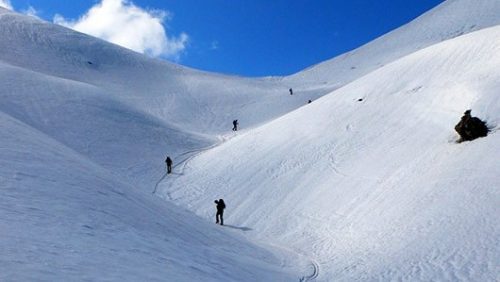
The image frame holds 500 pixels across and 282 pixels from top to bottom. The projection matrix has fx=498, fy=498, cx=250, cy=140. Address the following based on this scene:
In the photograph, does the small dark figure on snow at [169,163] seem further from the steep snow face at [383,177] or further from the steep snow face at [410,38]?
the steep snow face at [410,38]

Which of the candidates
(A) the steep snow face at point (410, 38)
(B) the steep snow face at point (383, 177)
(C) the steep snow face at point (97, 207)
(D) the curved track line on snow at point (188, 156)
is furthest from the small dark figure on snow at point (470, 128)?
(A) the steep snow face at point (410, 38)

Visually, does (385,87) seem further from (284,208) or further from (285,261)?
(285,261)

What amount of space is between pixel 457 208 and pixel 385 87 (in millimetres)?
19875

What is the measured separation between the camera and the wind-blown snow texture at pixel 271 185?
1319 centimetres

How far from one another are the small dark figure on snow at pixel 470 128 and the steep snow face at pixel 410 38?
2441 inches

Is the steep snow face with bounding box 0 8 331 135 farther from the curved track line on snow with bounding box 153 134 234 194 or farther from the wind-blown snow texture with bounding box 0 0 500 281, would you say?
the curved track line on snow with bounding box 153 134 234 194

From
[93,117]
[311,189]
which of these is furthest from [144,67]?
[311,189]

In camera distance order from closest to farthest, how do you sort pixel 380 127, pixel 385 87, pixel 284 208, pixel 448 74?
1. pixel 284 208
2. pixel 380 127
3. pixel 448 74
4. pixel 385 87

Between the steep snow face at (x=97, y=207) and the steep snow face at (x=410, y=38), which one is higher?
the steep snow face at (x=410, y=38)

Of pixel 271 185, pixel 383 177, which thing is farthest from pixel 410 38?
pixel 383 177

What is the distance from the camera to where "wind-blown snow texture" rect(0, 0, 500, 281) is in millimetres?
13188

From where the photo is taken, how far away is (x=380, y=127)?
3166cm

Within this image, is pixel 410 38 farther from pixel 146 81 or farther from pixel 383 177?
pixel 383 177

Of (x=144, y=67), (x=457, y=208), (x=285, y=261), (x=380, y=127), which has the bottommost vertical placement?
(x=285, y=261)
